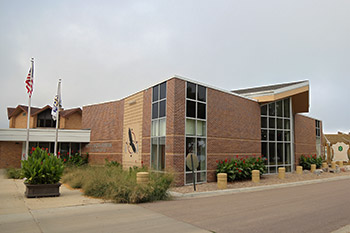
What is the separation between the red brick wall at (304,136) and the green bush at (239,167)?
9.36m

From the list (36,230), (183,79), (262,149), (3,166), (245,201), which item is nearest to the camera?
(36,230)

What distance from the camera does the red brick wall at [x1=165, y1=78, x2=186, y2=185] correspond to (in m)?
14.9

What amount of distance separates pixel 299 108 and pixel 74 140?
811 inches

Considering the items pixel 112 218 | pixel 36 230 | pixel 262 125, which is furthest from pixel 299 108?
pixel 36 230

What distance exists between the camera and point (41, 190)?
1143cm

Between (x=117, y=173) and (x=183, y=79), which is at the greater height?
(x=183, y=79)

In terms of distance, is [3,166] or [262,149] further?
[3,166]

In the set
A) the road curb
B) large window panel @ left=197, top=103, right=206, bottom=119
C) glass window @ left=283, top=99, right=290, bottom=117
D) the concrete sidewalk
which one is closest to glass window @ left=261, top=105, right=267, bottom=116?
glass window @ left=283, top=99, right=290, bottom=117

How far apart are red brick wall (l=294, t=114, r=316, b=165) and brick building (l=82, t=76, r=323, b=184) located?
0.61 ft

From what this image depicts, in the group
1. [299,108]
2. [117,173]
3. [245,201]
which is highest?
[299,108]

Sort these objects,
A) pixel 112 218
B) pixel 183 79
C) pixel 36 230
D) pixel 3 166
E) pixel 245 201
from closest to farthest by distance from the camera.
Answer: pixel 36 230 < pixel 112 218 < pixel 245 201 < pixel 183 79 < pixel 3 166

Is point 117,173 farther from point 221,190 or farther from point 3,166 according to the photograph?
point 3,166

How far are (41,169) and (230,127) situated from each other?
11.5 meters

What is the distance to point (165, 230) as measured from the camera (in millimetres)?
6953
